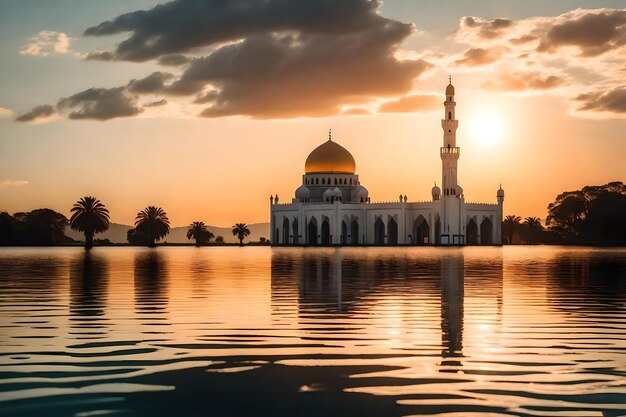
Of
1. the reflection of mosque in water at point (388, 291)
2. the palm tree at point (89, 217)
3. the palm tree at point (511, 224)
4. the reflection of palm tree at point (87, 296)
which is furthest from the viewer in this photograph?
the palm tree at point (511, 224)

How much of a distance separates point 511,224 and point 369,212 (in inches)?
1257

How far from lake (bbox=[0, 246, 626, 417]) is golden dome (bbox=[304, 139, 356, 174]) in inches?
4525

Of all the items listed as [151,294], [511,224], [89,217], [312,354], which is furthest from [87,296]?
[511,224]

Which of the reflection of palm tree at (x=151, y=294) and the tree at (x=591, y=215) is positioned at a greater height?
the tree at (x=591, y=215)

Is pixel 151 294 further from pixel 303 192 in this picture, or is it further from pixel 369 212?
pixel 303 192

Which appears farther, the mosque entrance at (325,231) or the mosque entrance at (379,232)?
the mosque entrance at (325,231)

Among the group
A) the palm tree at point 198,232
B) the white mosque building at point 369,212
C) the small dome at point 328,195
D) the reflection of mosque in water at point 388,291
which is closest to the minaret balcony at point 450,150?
the white mosque building at point 369,212

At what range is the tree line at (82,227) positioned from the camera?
380ft

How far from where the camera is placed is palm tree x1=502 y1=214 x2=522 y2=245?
150887mm

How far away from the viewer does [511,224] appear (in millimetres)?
151500

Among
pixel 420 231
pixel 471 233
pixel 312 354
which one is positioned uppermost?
pixel 420 231

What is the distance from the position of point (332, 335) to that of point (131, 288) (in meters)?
13.5

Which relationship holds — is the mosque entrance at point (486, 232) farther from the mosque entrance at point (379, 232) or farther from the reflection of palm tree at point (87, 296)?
the reflection of palm tree at point (87, 296)

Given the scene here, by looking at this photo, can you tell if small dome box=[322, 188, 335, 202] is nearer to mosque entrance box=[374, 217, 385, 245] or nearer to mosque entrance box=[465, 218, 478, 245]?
mosque entrance box=[374, 217, 385, 245]
